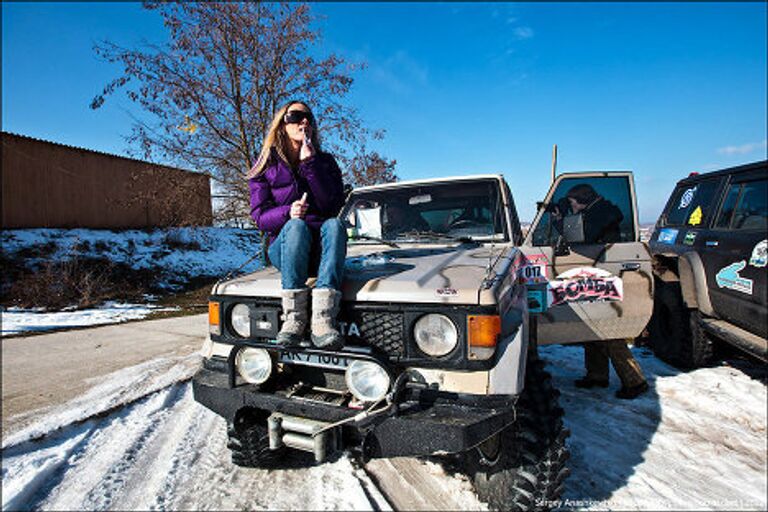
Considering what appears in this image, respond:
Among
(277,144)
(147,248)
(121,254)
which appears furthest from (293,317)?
(147,248)

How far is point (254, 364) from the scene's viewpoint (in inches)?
85.4

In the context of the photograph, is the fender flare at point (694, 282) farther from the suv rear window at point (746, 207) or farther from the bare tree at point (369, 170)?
the bare tree at point (369, 170)

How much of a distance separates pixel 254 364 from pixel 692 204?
492 centimetres

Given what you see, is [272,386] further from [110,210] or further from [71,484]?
[110,210]

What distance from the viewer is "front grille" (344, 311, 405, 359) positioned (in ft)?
6.24

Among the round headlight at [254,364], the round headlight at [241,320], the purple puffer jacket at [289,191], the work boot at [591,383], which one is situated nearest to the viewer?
the round headlight at [254,364]

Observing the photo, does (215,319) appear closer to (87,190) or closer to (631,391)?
(631,391)

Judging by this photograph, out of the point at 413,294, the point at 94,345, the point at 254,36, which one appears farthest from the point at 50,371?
the point at 254,36

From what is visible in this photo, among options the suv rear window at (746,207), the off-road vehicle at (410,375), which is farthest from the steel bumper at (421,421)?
the suv rear window at (746,207)

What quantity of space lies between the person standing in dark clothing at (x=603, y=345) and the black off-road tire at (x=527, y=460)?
1919 mm

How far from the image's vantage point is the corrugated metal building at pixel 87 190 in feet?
32.7

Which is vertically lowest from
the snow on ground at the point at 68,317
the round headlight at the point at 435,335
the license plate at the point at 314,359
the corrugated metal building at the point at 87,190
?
the snow on ground at the point at 68,317

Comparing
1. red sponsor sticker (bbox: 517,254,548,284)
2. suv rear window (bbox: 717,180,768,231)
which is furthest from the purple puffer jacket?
suv rear window (bbox: 717,180,768,231)

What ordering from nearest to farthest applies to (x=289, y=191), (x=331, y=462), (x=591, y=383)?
(x=289, y=191) < (x=331, y=462) < (x=591, y=383)
